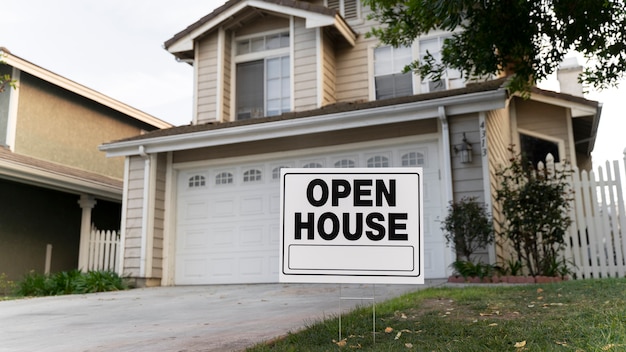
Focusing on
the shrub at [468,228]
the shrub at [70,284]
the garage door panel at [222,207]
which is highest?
the garage door panel at [222,207]

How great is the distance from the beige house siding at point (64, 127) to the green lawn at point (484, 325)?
37.5 feet

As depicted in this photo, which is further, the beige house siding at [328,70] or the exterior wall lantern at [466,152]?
the beige house siding at [328,70]

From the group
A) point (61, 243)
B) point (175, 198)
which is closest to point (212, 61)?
point (175, 198)

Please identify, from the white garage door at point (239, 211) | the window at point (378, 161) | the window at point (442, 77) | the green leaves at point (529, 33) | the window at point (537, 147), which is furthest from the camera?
the window at point (537, 147)

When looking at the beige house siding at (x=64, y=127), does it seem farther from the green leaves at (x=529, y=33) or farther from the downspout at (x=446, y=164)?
the green leaves at (x=529, y=33)

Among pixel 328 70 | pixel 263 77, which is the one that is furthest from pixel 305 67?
pixel 263 77

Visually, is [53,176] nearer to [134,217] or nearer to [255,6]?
[134,217]

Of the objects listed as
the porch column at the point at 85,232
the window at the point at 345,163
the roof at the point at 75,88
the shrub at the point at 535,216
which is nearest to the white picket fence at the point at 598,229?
the shrub at the point at 535,216

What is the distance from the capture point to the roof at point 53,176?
38.8 ft

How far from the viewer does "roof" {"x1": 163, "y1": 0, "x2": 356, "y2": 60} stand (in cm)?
1191

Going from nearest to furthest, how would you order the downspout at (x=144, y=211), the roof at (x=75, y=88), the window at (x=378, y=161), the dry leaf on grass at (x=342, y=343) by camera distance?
the dry leaf on grass at (x=342, y=343) < the window at (x=378, y=161) < the downspout at (x=144, y=211) < the roof at (x=75, y=88)

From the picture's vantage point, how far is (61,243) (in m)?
14.7

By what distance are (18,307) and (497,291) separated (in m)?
6.32

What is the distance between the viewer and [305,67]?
12227 mm
